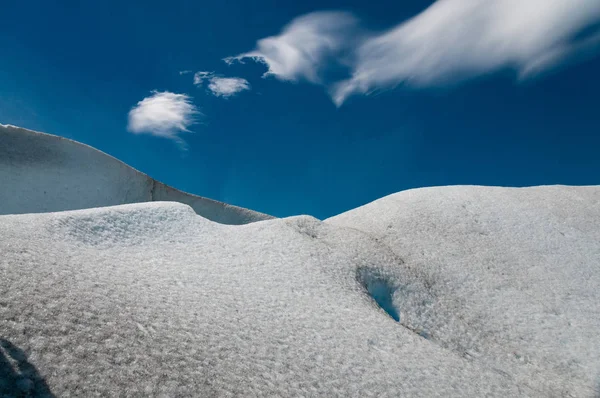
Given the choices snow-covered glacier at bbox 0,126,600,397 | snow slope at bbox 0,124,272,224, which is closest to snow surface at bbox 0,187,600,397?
snow-covered glacier at bbox 0,126,600,397

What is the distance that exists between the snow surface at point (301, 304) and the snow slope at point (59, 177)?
24.4 ft

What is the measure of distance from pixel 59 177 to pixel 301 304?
16.3 meters

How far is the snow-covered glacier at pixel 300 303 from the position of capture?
5395 mm

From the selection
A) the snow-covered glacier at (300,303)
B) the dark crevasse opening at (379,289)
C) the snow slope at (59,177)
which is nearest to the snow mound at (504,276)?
the snow-covered glacier at (300,303)

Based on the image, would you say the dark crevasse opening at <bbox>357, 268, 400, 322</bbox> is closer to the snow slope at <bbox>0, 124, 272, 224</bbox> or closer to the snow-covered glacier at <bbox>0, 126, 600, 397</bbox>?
the snow-covered glacier at <bbox>0, 126, 600, 397</bbox>

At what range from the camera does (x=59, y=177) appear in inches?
757

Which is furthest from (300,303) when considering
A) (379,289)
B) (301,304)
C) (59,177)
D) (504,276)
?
(59,177)

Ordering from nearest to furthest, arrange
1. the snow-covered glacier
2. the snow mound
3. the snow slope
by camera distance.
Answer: the snow-covered glacier
the snow mound
the snow slope

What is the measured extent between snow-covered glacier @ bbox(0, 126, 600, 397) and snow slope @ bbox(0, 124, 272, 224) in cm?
24

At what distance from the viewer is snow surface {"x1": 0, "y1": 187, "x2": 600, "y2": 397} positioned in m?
5.40

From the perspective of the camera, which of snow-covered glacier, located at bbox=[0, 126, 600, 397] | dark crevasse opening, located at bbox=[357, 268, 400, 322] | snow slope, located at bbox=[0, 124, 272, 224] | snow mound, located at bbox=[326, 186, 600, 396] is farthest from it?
snow slope, located at bbox=[0, 124, 272, 224]

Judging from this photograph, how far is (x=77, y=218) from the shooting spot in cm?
1179

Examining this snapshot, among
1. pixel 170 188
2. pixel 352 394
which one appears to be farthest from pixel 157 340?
pixel 170 188

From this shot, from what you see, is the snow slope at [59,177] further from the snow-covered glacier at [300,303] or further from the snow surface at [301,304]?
the snow surface at [301,304]
